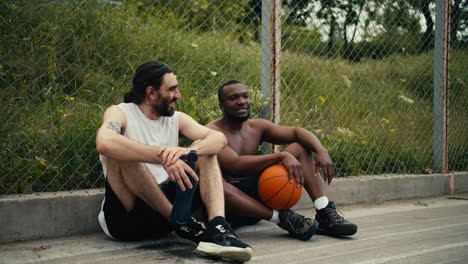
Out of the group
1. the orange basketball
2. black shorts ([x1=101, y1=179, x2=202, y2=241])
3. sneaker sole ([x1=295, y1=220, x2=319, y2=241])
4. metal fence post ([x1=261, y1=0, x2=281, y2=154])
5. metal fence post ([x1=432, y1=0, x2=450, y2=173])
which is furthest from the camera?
metal fence post ([x1=432, y1=0, x2=450, y2=173])

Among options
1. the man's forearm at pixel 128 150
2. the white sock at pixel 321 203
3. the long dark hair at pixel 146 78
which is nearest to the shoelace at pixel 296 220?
the white sock at pixel 321 203

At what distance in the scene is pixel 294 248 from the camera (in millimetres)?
4211

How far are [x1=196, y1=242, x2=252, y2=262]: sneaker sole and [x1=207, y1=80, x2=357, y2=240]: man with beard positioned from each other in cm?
86

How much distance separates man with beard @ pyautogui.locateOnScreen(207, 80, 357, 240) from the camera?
179 inches

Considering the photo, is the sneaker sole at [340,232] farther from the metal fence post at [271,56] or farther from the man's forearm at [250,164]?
the metal fence post at [271,56]

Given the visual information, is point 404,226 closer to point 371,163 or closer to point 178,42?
point 371,163

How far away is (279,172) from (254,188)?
0.99ft

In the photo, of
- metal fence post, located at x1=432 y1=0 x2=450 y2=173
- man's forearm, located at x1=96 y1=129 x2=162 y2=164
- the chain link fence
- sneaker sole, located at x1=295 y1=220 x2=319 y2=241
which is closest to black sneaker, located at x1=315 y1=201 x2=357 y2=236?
sneaker sole, located at x1=295 y1=220 x2=319 y2=241

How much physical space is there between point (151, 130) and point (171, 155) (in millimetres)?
709

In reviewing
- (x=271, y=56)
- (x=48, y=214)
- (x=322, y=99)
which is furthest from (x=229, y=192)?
(x=322, y=99)

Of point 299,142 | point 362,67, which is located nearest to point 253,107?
point 299,142

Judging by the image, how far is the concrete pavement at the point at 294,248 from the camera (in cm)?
383

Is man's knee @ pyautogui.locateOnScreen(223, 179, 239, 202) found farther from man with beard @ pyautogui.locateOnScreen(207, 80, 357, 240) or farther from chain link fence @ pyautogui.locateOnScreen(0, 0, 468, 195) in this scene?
chain link fence @ pyautogui.locateOnScreen(0, 0, 468, 195)

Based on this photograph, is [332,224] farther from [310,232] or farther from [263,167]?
[263,167]
